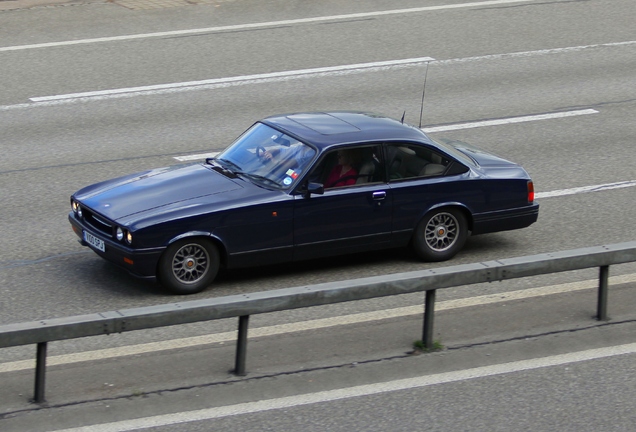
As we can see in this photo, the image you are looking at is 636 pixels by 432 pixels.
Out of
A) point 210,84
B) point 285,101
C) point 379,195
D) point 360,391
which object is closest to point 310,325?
point 360,391

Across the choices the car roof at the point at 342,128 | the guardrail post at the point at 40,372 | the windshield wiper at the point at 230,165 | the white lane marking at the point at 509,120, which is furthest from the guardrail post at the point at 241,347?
the white lane marking at the point at 509,120

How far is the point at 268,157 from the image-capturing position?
9.87 metres

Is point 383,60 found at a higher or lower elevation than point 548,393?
higher

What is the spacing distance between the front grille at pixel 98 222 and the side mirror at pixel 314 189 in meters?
1.68

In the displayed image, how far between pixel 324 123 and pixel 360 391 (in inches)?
145

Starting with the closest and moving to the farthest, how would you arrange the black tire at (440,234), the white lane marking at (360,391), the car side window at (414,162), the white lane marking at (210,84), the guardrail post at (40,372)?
1. the white lane marking at (360,391)
2. the guardrail post at (40,372)
3. the car side window at (414,162)
4. the black tire at (440,234)
5. the white lane marking at (210,84)

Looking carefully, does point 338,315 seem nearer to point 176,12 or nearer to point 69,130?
point 69,130

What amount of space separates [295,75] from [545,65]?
13.3ft

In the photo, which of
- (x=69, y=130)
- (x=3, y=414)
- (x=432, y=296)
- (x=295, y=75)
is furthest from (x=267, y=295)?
(x=295, y=75)

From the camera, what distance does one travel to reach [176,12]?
66.1 ft

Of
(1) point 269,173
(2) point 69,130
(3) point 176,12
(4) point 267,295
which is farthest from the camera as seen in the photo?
(3) point 176,12

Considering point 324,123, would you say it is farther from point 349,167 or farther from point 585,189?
point 585,189

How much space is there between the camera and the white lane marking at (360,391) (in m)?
6.59

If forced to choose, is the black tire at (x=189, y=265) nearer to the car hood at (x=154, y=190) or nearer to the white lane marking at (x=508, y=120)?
the car hood at (x=154, y=190)
